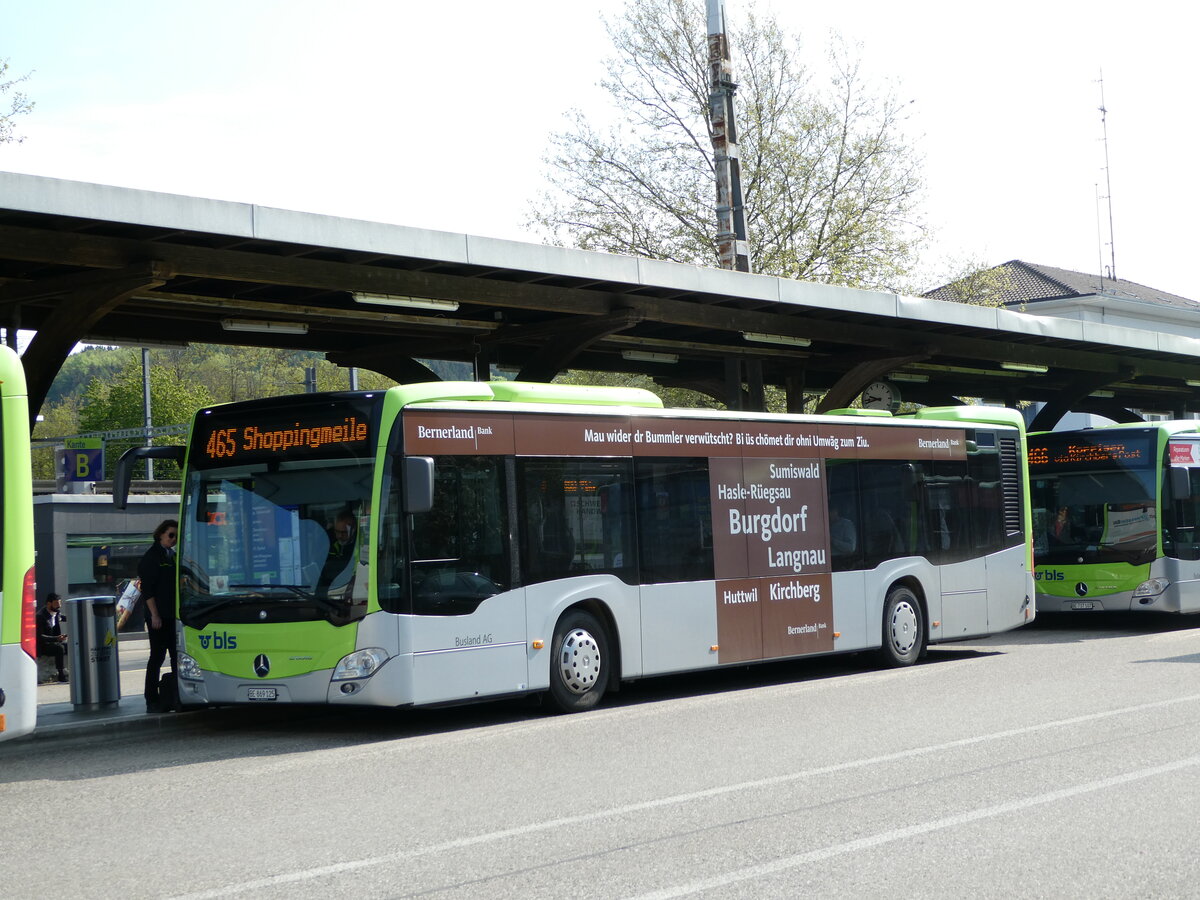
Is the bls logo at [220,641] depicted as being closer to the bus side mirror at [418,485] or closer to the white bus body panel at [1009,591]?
the bus side mirror at [418,485]

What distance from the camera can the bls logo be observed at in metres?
11.1

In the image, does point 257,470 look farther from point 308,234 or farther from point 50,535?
point 50,535

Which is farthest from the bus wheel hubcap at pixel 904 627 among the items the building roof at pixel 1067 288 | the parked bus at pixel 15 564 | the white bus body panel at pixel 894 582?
the building roof at pixel 1067 288

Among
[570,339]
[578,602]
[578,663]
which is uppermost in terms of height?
[570,339]

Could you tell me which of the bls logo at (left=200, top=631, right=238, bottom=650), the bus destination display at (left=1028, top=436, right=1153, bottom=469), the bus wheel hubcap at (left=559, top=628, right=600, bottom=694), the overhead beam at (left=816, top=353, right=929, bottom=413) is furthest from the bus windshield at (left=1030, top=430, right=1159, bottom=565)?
the bls logo at (left=200, top=631, right=238, bottom=650)

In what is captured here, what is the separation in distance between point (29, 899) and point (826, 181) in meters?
35.6

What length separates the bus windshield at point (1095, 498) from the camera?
19344 mm

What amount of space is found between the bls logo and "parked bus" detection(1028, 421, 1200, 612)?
12.7 metres

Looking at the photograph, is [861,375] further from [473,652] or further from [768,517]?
[473,652]

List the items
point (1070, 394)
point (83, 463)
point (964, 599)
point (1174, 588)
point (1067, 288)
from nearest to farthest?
1. point (964, 599)
2. point (1174, 588)
3. point (83, 463)
4. point (1070, 394)
5. point (1067, 288)

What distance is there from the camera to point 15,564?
340 inches

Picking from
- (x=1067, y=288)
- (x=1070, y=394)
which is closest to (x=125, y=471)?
(x=1070, y=394)

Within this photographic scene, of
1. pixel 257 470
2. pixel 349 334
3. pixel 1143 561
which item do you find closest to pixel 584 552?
pixel 257 470

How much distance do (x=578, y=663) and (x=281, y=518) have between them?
285 cm
